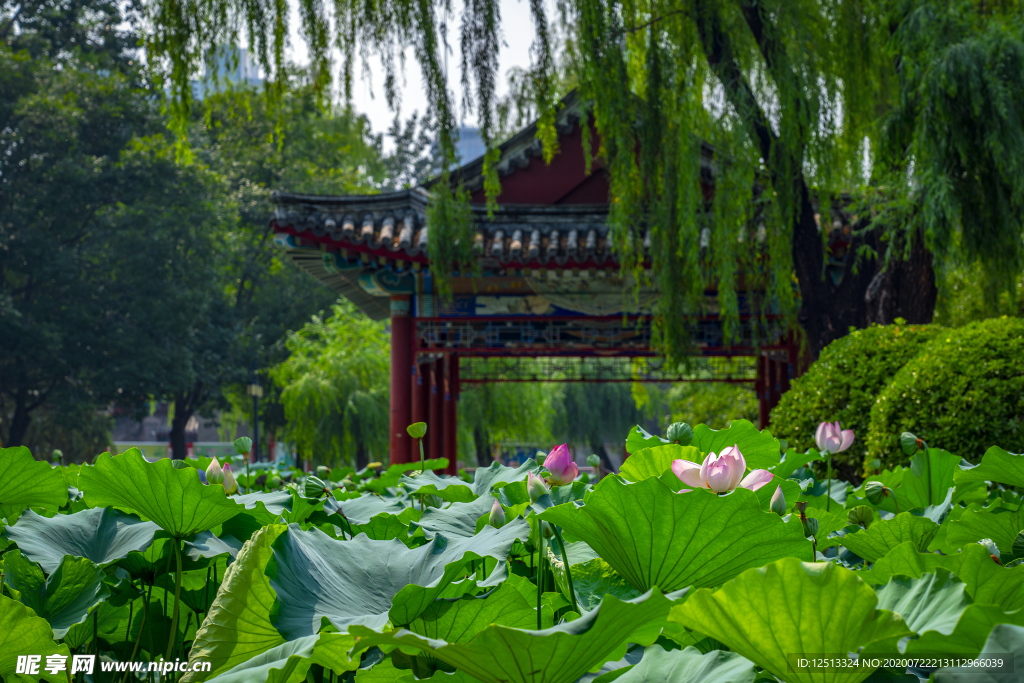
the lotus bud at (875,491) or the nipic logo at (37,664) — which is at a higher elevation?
the lotus bud at (875,491)

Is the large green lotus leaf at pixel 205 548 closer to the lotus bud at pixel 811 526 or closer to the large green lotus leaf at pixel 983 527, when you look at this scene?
the lotus bud at pixel 811 526

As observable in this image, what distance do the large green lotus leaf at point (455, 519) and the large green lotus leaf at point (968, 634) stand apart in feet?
1.70

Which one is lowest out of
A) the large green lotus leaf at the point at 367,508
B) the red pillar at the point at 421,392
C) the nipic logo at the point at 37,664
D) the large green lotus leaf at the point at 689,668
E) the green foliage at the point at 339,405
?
the green foliage at the point at 339,405

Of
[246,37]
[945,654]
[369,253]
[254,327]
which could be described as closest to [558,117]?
[369,253]

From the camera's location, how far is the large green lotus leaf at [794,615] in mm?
510

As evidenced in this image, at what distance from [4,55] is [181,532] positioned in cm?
1828

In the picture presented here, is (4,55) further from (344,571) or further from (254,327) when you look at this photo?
(344,571)

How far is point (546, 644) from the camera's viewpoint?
0.53 meters

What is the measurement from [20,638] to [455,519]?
0.48m

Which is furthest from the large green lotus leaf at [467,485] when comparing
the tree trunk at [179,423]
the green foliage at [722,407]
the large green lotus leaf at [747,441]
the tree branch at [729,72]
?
the tree trunk at [179,423]

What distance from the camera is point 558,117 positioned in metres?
6.58

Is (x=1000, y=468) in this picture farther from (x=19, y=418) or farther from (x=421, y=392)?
(x=19, y=418)

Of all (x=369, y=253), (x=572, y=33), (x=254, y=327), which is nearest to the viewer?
(x=572, y=33)

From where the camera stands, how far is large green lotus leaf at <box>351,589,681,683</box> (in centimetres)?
51
